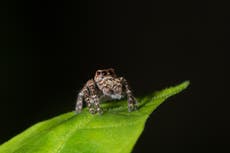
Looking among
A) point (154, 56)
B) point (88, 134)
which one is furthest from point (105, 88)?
point (154, 56)

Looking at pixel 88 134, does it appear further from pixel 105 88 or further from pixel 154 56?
pixel 154 56

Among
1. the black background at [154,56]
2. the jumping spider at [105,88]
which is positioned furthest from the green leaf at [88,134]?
the black background at [154,56]

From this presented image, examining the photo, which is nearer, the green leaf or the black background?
the green leaf

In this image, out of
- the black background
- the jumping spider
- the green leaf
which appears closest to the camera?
the green leaf

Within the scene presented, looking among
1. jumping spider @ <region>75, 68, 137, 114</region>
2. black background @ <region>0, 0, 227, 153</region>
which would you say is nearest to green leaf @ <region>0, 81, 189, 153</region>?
jumping spider @ <region>75, 68, 137, 114</region>

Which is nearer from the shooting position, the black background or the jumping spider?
the jumping spider

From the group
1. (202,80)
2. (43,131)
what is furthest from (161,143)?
(43,131)

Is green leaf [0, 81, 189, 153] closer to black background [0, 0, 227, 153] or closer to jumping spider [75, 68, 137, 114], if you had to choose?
jumping spider [75, 68, 137, 114]

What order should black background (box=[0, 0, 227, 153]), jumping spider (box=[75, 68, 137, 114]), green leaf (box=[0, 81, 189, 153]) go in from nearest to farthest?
→ green leaf (box=[0, 81, 189, 153]) → jumping spider (box=[75, 68, 137, 114]) → black background (box=[0, 0, 227, 153])

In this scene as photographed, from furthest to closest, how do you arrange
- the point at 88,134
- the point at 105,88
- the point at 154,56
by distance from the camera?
the point at 154,56
the point at 105,88
the point at 88,134
